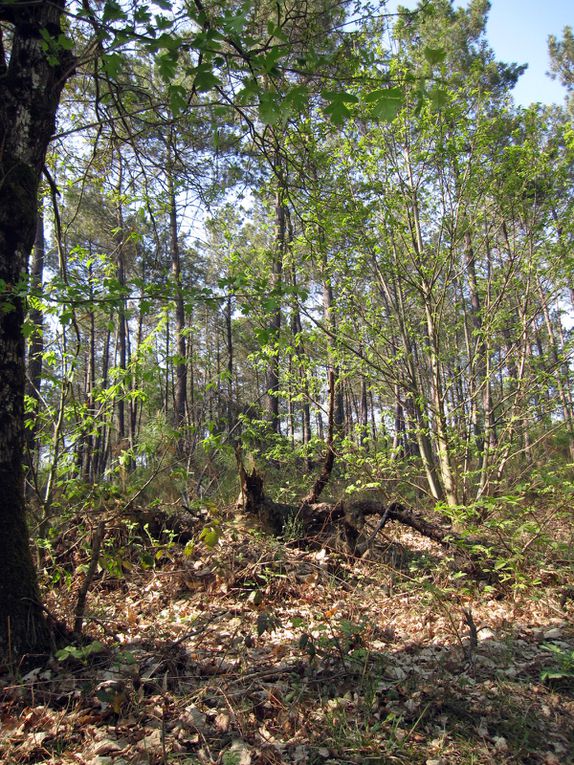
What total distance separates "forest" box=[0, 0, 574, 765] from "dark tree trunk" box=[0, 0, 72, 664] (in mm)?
15

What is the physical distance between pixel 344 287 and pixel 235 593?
373 centimetres

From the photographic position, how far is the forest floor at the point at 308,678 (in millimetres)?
2271

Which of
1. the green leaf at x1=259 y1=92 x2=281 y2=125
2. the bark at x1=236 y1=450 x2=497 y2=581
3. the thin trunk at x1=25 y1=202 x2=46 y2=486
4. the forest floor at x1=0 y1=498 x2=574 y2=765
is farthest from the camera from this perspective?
the bark at x1=236 y1=450 x2=497 y2=581

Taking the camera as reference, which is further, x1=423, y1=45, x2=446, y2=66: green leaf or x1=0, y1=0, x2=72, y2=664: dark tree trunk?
x1=0, y1=0, x2=72, y2=664: dark tree trunk

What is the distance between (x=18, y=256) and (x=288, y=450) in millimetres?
4425

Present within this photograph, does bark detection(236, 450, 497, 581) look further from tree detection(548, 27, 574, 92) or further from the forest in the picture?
tree detection(548, 27, 574, 92)

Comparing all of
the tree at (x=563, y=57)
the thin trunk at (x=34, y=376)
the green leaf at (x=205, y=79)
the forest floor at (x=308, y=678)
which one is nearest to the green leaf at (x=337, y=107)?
the green leaf at (x=205, y=79)

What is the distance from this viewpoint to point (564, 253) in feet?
17.4

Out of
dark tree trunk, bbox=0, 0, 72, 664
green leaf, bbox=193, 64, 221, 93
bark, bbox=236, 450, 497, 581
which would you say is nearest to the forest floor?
dark tree trunk, bbox=0, 0, 72, 664

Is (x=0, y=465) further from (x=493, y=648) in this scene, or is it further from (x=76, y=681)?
(x=493, y=648)

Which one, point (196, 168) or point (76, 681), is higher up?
point (196, 168)

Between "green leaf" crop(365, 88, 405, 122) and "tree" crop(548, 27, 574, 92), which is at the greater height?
"tree" crop(548, 27, 574, 92)

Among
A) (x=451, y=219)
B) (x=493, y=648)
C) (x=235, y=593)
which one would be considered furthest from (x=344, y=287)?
(x=493, y=648)

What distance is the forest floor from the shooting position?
89.4 inches
